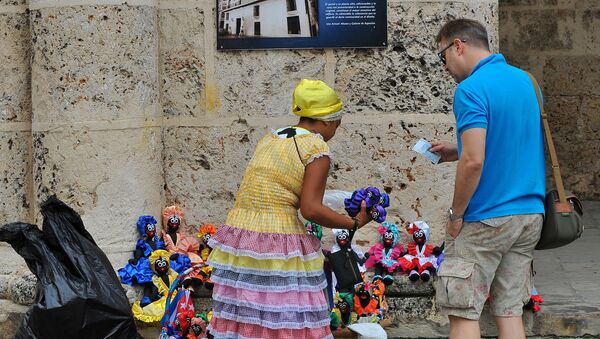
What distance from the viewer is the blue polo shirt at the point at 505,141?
4.30 meters

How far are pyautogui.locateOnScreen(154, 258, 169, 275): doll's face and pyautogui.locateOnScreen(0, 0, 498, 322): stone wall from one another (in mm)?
225

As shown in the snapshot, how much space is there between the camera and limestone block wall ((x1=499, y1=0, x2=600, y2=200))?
8.89 metres

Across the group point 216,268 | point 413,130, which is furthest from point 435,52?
point 216,268

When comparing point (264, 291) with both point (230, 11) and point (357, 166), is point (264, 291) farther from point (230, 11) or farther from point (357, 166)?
point (230, 11)

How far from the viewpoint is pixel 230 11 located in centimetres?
588

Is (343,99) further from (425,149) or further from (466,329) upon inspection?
(466,329)

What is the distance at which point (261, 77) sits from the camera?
5883 mm

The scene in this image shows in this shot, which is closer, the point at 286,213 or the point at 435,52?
the point at 286,213

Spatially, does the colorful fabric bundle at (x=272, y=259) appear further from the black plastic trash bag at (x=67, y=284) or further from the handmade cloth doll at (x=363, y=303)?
the handmade cloth doll at (x=363, y=303)

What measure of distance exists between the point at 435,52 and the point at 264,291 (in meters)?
2.02

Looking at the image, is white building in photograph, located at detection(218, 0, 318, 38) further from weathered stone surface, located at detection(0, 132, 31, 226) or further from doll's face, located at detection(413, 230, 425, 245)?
weathered stone surface, located at detection(0, 132, 31, 226)

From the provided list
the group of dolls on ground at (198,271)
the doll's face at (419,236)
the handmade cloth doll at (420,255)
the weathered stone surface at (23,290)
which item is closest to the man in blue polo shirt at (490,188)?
the group of dolls on ground at (198,271)

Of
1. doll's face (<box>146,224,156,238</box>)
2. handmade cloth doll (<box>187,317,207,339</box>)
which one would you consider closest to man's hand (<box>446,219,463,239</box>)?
handmade cloth doll (<box>187,317,207,339</box>)

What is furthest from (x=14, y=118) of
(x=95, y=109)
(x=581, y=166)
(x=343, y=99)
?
(x=581, y=166)
